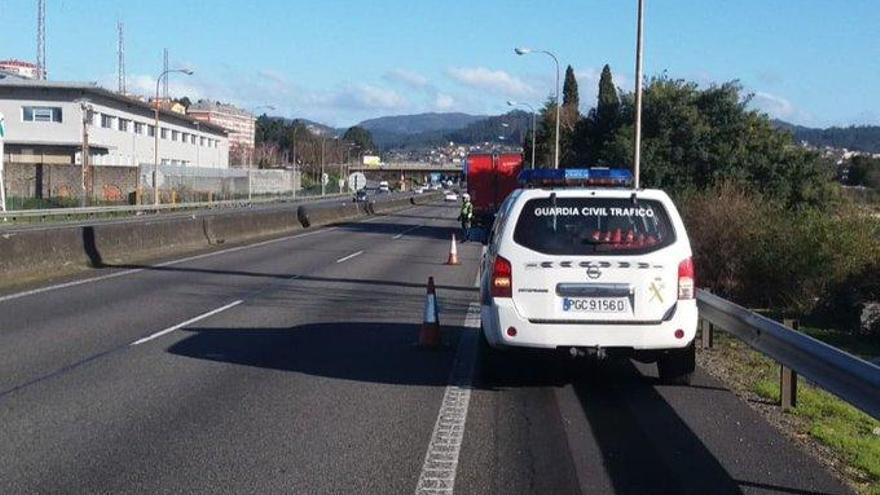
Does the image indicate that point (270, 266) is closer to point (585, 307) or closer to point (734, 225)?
point (734, 225)

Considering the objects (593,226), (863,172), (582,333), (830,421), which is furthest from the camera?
(863,172)

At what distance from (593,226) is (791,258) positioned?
9817 millimetres

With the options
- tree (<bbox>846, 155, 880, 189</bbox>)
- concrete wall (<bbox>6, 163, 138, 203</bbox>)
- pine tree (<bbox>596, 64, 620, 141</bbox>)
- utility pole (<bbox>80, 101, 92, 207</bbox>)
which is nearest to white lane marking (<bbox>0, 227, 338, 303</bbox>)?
pine tree (<bbox>596, 64, 620, 141</bbox>)

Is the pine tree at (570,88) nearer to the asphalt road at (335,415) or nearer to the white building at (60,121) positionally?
the white building at (60,121)

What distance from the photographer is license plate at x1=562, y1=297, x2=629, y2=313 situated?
388 inches

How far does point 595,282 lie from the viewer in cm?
986

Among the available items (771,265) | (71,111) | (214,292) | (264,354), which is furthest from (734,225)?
(71,111)

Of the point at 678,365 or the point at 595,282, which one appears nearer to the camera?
the point at 595,282

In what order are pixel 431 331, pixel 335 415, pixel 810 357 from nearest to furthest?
pixel 810 357 → pixel 335 415 → pixel 431 331

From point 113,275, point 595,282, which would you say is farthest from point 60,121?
point 595,282

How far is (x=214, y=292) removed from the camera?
19.4 meters

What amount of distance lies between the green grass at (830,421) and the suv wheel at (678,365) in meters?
0.74

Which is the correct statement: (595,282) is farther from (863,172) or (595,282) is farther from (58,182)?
(863,172)

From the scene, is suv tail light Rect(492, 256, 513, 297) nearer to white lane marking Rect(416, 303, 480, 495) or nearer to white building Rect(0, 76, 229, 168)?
white lane marking Rect(416, 303, 480, 495)
